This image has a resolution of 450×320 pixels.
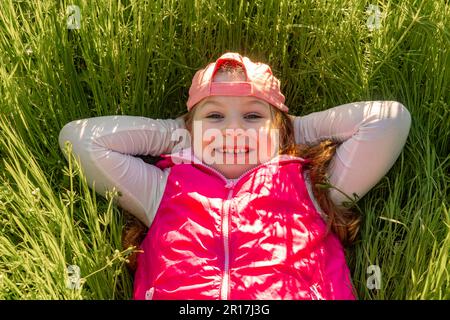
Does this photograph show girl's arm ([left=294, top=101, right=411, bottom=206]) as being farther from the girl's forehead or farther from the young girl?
the girl's forehead

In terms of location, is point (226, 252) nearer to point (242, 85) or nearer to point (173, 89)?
point (242, 85)

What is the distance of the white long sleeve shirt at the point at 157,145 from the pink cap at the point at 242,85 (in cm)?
11

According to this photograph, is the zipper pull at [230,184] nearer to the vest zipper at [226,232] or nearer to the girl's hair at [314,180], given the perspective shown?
the vest zipper at [226,232]

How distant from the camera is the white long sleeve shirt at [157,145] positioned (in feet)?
4.58

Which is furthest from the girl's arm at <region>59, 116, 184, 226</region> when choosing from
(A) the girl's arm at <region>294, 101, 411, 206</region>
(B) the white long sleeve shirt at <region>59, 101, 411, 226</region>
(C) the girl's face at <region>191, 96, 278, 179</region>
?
(A) the girl's arm at <region>294, 101, 411, 206</region>

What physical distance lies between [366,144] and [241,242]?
334 mm

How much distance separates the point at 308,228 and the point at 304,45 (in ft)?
1.66

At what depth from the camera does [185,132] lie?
1.53 m

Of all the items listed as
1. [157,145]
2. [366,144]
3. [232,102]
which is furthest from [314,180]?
[157,145]

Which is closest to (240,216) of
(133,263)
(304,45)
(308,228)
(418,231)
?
(308,228)

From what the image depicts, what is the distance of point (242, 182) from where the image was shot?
1.42m

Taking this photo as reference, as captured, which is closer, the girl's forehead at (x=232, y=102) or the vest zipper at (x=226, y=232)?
the vest zipper at (x=226, y=232)

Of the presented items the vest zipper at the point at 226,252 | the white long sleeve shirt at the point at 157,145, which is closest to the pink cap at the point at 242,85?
the white long sleeve shirt at the point at 157,145
